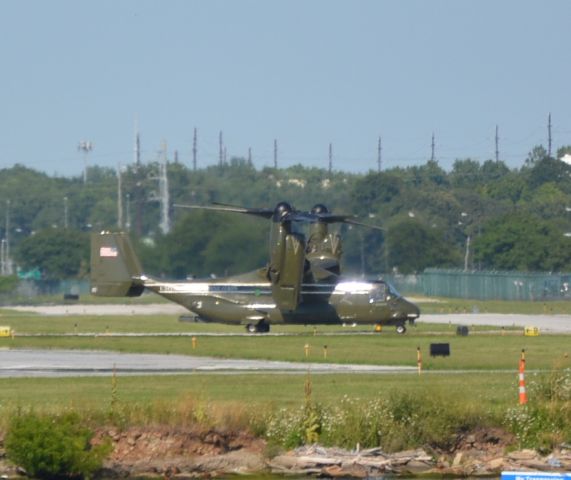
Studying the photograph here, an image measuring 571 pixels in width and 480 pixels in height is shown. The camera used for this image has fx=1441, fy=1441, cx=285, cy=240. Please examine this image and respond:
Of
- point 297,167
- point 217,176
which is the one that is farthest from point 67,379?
point 297,167

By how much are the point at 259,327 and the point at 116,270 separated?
22.3 feet

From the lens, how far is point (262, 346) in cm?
5372

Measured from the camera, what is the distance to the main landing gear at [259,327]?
60812mm

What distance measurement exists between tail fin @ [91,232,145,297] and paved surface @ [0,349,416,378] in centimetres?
1128

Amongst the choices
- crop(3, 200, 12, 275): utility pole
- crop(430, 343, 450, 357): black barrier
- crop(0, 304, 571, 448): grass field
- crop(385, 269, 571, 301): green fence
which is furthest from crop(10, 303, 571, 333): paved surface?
crop(3, 200, 12, 275): utility pole

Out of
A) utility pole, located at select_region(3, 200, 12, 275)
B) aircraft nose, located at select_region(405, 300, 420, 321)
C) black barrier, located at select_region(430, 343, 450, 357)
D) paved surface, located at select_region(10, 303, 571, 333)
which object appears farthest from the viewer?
utility pole, located at select_region(3, 200, 12, 275)

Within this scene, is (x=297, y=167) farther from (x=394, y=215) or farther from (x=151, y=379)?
(x=151, y=379)

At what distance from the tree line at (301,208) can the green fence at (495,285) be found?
14.1 ft

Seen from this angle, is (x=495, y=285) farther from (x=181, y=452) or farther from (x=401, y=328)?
(x=181, y=452)

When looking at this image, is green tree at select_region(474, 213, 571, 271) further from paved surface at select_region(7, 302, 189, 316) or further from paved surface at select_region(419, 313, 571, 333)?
paved surface at select_region(7, 302, 189, 316)

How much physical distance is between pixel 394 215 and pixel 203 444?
112347 millimetres

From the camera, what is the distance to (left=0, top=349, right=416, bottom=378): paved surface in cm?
4272

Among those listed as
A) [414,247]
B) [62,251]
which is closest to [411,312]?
[414,247]

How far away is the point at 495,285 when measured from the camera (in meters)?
109
